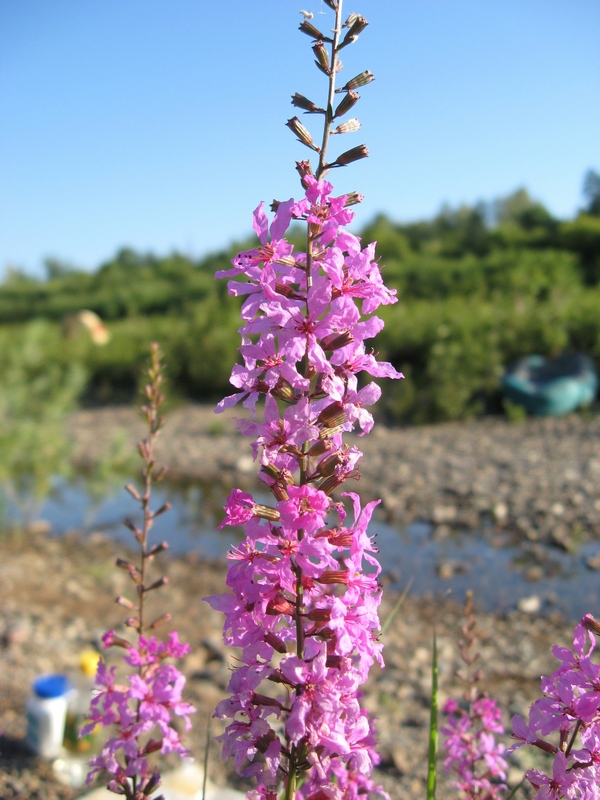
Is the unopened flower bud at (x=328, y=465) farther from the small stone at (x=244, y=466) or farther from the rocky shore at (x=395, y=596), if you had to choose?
the small stone at (x=244, y=466)

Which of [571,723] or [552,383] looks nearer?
[571,723]

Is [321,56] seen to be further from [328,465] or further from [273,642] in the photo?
[273,642]

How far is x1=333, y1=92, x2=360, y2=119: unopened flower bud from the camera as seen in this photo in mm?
1707

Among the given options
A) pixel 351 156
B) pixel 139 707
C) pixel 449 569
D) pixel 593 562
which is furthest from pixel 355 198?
pixel 593 562

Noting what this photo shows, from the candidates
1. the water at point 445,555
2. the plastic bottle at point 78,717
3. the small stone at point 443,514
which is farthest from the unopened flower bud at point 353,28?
the small stone at point 443,514

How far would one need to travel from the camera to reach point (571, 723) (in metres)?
1.65

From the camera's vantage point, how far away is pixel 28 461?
801 centimetres

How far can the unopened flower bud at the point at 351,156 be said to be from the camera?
5.50 feet

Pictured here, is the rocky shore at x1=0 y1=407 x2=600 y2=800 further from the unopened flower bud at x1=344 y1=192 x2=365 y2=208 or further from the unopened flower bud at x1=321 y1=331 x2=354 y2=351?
the unopened flower bud at x1=344 y1=192 x2=365 y2=208

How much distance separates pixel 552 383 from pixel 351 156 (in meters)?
14.7

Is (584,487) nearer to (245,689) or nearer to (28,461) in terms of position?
Result: (28,461)

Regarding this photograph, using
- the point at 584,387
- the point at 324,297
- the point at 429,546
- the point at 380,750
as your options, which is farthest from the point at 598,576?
the point at 584,387

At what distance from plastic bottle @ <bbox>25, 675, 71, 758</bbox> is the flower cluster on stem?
2.83m

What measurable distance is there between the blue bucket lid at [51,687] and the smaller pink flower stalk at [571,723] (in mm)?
3266
